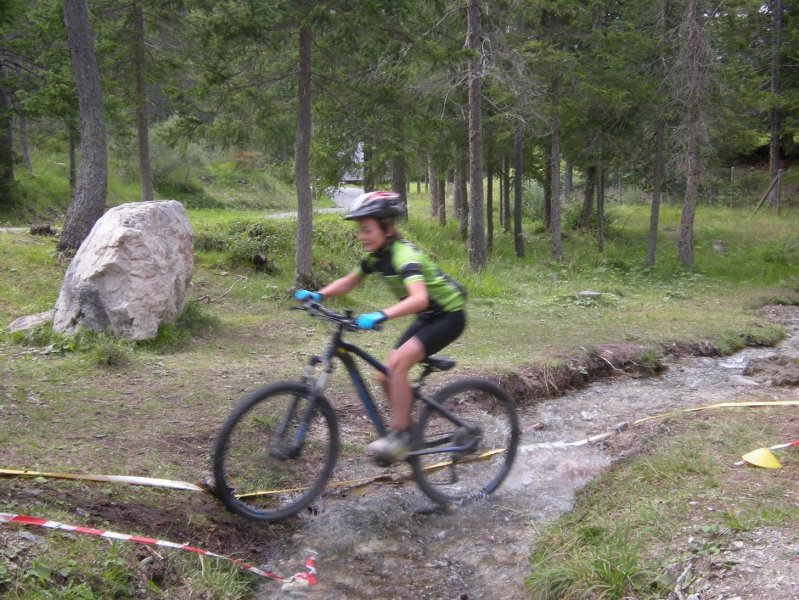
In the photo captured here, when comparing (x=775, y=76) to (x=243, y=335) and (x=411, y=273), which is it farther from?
(x=411, y=273)

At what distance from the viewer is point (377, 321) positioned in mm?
4395

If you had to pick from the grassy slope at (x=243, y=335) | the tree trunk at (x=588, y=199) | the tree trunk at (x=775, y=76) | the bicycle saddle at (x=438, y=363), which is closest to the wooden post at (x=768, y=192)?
the tree trunk at (x=775, y=76)

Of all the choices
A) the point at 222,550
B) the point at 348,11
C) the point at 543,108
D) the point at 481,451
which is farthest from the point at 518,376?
the point at 543,108

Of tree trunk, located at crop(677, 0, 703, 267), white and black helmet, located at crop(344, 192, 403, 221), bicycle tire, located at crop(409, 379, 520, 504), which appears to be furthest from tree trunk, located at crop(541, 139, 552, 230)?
white and black helmet, located at crop(344, 192, 403, 221)

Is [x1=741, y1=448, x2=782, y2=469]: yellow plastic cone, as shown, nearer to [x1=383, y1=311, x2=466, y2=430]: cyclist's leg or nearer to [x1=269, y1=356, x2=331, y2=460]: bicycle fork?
[x1=383, y1=311, x2=466, y2=430]: cyclist's leg

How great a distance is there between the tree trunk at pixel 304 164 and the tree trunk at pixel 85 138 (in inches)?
151

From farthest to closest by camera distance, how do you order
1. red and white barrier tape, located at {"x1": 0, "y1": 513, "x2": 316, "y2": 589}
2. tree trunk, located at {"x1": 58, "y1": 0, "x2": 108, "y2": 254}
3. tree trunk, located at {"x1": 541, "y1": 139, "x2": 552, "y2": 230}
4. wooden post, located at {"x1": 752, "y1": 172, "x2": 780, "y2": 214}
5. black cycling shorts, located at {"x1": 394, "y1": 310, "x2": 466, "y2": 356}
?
wooden post, located at {"x1": 752, "y1": 172, "x2": 780, "y2": 214}, tree trunk, located at {"x1": 541, "y1": 139, "x2": 552, "y2": 230}, tree trunk, located at {"x1": 58, "y1": 0, "x2": 108, "y2": 254}, black cycling shorts, located at {"x1": 394, "y1": 310, "x2": 466, "y2": 356}, red and white barrier tape, located at {"x1": 0, "y1": 513, "x2": 316, "y2": 589}

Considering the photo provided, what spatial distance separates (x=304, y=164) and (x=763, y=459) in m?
9.80

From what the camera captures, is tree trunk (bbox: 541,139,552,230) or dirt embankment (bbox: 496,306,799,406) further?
tree trunk (bbox: 541,139,552,230)

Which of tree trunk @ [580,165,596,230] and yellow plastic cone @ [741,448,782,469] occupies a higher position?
tree trunk @ [580,165,596,230]

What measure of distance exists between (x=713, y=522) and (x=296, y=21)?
10304 mm

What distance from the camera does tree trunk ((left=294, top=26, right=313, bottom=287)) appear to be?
12367 millimetres

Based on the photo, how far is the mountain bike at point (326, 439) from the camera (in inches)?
181

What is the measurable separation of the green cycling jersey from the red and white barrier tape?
6.43ft
